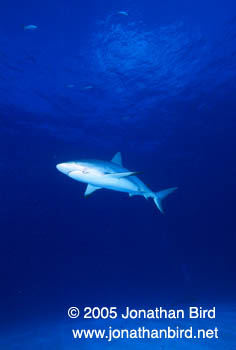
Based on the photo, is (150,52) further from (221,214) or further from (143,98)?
(221,214)

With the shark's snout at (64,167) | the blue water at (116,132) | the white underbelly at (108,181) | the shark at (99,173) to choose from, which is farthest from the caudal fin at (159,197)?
the blue water at (116,132)

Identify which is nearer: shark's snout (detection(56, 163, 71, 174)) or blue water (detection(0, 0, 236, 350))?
shark's snout (detection(56, 163, 71, 174))

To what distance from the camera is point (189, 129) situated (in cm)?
2236

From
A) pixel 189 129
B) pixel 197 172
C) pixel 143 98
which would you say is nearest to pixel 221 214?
pixel 197 172

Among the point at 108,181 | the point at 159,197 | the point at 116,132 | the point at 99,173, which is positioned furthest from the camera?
the point at 116,132

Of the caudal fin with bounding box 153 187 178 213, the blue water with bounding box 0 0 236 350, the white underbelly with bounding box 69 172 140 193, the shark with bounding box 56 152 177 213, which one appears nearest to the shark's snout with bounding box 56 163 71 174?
the shark with bounding box 56 152 177 213

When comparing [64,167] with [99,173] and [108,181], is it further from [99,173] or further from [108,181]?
[108,181]

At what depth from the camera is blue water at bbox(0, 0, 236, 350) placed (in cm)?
1155

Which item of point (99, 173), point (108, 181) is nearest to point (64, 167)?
point (99, 173)

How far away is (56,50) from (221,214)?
131 ft

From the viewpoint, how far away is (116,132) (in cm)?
2170

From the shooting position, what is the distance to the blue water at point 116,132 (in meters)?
11.5

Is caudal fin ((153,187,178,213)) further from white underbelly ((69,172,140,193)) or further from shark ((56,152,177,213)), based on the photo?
shark ((56,152,177,213))

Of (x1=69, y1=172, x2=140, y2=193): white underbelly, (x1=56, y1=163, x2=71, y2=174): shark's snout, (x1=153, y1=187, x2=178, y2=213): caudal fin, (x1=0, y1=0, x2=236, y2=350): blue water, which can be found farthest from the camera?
(x1=0, y1=0, x2=236, y2=350): blue water
